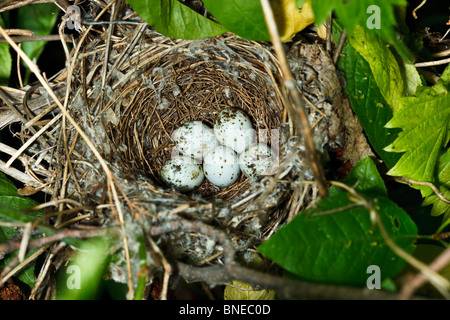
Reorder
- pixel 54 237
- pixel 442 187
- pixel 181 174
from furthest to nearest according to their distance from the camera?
pixel 181 174
pixel 442 187
pixel 54 237

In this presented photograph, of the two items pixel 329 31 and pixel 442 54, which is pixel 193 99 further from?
pixel 442 54

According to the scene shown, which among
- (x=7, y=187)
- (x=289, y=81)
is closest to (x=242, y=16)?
(x=289, y=81)

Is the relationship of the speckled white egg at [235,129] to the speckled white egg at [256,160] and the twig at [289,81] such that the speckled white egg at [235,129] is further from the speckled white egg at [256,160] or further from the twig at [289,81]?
the twig at [289,81]

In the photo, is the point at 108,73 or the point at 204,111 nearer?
the point at 108,73

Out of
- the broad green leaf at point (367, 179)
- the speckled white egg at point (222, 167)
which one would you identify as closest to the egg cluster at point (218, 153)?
the speckled white egg at point (222, 167)
